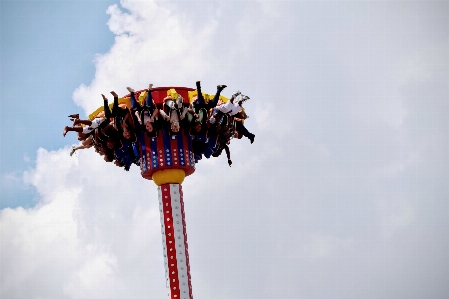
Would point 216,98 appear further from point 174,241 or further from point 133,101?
point 174,241

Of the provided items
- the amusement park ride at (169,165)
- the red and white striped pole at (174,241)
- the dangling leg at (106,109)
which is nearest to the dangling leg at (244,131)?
the amusement park ride at (169,165)

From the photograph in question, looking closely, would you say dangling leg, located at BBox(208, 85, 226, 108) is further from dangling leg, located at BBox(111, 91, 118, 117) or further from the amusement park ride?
dangling leg, located at BBox(111, 91, 118, 117)

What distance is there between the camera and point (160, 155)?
35.8 meters

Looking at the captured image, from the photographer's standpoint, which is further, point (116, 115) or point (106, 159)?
point (106, 159)

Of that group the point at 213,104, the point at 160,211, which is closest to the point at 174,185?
the point at 160,211

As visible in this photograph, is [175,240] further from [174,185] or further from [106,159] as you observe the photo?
[106,159]

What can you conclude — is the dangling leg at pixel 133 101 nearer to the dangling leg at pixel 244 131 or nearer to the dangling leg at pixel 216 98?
the dangling leg at pixel 216 98

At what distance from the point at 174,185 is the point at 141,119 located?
2778 mm

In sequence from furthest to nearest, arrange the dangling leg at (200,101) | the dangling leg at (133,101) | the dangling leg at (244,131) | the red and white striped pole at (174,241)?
the dangling leg at (244,131) < the dangling leg at (200,101) < the dangling leg at (133,101) < the red and white striped pole at (174,241)

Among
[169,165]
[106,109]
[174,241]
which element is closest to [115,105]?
[106,109]

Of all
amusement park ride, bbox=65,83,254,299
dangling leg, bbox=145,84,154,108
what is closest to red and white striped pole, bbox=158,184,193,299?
amusement park ride, bbox=65,83,254,299

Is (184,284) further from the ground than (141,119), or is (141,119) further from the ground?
(141,119)

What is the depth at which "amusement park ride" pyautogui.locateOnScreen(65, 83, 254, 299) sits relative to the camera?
35094 mm

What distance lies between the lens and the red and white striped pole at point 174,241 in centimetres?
3450
